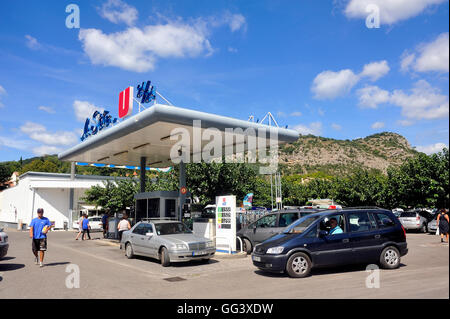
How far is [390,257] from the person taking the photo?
9758 millimetres

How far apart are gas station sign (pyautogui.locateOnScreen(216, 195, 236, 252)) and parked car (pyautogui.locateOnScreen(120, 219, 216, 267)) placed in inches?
81.0

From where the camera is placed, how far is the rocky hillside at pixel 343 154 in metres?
107

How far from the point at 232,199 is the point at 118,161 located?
1300 centimetres

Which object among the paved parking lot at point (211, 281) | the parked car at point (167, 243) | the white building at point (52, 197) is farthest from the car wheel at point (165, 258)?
the white building at point (52, 197)

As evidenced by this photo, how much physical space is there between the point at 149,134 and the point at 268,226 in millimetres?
6584

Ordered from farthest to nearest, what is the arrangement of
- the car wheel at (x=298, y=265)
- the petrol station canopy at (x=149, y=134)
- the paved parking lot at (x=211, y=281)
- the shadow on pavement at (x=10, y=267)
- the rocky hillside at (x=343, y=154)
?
the rocky hillside at (x=343, y=154)
the petrol station canopy at (x=149, y=134)
the shadow on pavement at (x=10, y=267)
the car wheel at (x=298, y=265)
the paved parking lot at (x=211, y=281)

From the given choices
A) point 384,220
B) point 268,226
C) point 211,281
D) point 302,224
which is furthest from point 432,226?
point 211,281

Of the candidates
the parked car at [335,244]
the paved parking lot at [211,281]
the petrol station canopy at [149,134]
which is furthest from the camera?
the petrol station canopy at [149,134]

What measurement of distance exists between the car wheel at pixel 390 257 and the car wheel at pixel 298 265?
2.15m

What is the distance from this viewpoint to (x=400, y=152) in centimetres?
11344

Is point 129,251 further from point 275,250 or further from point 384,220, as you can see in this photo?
point 384,220

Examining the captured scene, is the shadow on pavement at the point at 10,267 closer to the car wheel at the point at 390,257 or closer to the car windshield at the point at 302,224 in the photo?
the car windshield at the point at 302,224
